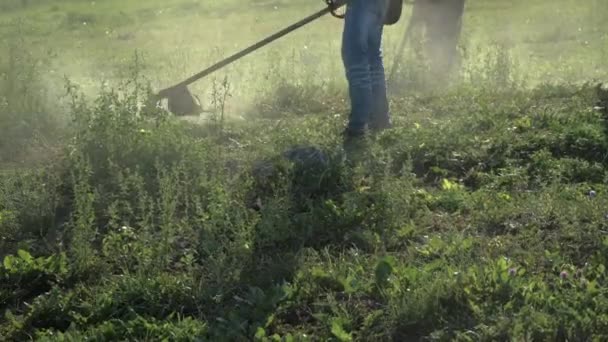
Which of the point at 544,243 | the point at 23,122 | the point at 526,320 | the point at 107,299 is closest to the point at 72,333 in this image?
the point at 107,299

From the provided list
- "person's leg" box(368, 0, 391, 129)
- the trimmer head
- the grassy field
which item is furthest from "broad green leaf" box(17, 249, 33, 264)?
the trimmer head

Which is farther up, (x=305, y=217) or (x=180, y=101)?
(x=180, y=101)

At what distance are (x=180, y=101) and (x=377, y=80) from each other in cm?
196

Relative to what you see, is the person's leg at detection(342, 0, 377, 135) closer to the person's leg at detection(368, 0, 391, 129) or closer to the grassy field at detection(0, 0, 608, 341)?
the person's leg at detection(368, 0, 391, 129)

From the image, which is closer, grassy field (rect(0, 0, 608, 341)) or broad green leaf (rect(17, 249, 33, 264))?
grassy field (rect(0, 0, 608, 341))

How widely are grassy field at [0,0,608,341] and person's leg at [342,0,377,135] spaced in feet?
0.80

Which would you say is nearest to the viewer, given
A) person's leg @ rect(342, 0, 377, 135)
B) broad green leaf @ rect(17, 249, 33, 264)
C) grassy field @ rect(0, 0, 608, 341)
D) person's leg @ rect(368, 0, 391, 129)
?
grassy field @ rect(0, 0, 608, 341)

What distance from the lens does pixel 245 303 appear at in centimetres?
468

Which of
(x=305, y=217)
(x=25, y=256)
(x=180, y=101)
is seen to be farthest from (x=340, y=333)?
(x=180, y=101)

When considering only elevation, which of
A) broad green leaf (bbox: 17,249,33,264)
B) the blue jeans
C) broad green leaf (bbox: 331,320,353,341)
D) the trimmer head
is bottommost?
broad green leaf (bbox: 331,320,353,341)

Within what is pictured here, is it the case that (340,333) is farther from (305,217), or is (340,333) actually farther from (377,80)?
(377,80)

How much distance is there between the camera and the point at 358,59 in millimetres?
7559

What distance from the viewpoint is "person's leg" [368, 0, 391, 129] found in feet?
25.1

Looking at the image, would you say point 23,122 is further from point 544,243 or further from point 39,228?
point 544,243
